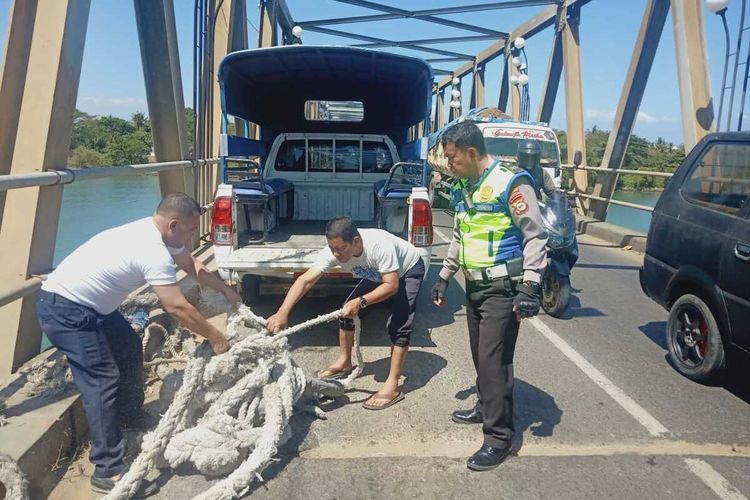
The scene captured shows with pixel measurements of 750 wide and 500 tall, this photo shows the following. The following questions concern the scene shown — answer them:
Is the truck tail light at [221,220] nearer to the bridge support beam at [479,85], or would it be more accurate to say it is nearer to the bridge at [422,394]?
the bridge at [422,394]

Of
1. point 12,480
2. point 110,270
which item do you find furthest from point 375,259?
point 12,480

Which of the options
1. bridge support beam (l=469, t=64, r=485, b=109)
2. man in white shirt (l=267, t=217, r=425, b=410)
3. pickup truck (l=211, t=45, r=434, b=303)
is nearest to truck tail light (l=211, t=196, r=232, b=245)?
pickup truck (l=211, t=45, r=434, b=303)

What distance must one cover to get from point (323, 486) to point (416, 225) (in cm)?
279

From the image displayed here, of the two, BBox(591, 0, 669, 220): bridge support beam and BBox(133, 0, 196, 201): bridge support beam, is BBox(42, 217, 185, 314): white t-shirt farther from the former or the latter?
BBox(591, 0, 669, 220): bridge support beam

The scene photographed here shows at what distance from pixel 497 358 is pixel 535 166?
3437 mm

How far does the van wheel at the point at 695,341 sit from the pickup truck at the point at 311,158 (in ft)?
7.38

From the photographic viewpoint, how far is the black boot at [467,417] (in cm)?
367

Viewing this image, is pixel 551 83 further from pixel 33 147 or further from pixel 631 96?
pixel 33 147

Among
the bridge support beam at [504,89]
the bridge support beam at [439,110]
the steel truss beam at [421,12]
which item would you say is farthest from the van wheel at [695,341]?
the bridge support beam at [439,110]

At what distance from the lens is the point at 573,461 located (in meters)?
3.22

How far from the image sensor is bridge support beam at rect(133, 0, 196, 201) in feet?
20.2

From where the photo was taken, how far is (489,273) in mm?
3191

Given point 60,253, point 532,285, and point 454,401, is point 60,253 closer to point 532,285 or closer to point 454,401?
point 454,401

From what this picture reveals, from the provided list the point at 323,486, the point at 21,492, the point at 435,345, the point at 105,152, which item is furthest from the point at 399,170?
the point at 21,492
